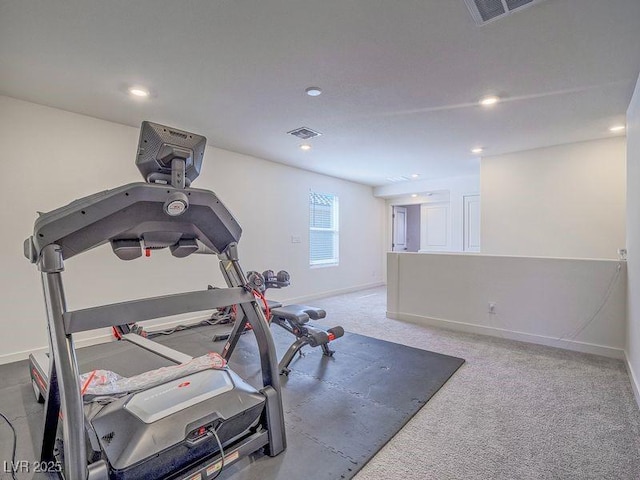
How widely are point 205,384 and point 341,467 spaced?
0.81m

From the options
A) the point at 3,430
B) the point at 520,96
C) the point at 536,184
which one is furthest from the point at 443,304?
the point at 3,430

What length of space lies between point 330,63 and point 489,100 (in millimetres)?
1598

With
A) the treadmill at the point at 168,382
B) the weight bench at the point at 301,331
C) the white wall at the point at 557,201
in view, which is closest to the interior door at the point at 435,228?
the white wall at the point at 557,201

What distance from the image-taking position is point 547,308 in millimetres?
3430

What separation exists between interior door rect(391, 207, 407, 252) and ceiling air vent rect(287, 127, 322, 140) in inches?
176

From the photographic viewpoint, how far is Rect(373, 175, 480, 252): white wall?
20.5 ft

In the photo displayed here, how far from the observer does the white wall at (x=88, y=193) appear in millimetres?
2980

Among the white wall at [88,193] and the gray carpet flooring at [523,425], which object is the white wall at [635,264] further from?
the white wall at [88,193]

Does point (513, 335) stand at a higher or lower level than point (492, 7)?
lower

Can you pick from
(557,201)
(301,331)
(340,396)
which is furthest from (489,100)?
(340,396)

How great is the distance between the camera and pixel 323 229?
20.6ft

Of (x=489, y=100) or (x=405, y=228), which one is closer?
(x=489, y=100)

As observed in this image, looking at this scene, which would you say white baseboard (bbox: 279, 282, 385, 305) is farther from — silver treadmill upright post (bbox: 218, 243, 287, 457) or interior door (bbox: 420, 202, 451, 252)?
silver treadmill upright post (bbox: 218, 243, 287, 457)

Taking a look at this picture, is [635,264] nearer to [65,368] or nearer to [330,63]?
[330,63]
